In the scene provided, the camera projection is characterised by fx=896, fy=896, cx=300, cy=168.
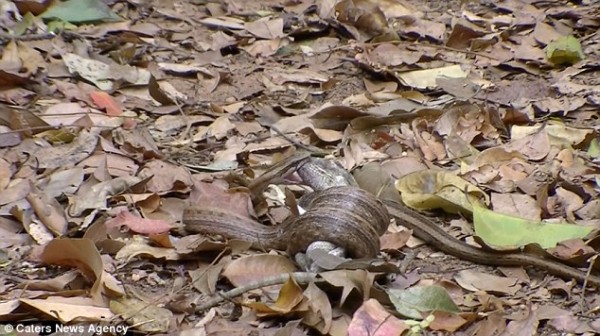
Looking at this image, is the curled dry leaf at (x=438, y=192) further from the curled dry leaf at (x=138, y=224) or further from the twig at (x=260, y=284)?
the curled dry leaf at (x=138, y=224)

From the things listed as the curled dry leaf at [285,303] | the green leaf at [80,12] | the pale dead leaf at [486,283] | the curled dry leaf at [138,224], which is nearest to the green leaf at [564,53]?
the pale dead leaf at [486,283]

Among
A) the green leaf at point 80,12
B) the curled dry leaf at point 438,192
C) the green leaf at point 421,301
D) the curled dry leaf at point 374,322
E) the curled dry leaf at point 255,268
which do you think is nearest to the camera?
the curled dry leaf at point 374,322

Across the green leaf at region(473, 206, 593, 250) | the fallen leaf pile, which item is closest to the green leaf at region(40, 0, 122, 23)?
the fallen leaf pile

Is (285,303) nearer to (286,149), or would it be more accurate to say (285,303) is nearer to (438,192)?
(438,192)

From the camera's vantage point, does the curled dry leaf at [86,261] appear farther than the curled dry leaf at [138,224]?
No

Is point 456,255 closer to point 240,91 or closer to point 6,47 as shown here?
point 240,91

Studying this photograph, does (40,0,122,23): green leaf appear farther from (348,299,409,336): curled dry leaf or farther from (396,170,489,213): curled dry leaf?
(348,299,409,336): curled dry leaf

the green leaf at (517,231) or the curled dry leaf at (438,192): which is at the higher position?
the green leaf at (517,231)

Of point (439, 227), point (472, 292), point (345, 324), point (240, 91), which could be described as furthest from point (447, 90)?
point (345, 324)

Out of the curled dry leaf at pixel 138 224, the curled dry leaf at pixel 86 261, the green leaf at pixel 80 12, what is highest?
the curled dry leaf at pixel 86 261
